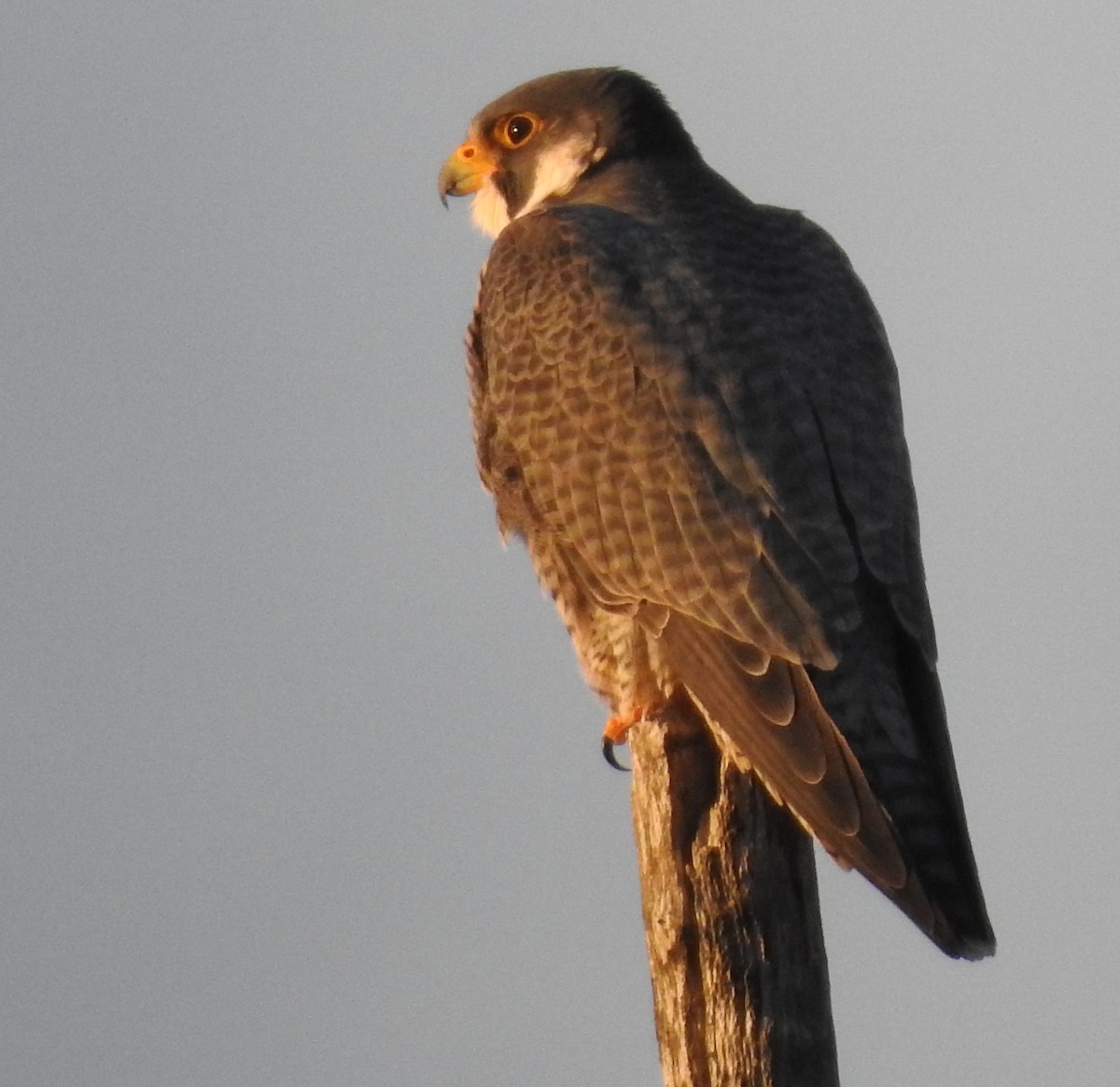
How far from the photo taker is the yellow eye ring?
23.9 feet

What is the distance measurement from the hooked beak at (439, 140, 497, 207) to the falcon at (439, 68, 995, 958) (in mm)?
891

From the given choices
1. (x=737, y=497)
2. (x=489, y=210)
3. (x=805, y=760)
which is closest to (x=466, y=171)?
(x=489, y=210)

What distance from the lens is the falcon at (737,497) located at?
493cm

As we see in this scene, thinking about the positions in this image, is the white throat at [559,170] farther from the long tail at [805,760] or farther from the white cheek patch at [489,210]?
the long tail at [805,760]

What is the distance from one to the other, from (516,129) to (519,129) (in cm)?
1

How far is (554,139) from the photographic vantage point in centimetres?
721

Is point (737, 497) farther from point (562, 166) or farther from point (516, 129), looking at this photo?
point (516, 129)

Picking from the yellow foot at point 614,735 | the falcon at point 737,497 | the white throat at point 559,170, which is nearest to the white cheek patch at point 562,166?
the white throat at point 559,170

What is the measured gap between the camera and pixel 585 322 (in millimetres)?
5875

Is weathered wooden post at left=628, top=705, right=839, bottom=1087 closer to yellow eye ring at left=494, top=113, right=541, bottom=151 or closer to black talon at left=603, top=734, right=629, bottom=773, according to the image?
black talon at left=603, top=734, right=629, bottom=773

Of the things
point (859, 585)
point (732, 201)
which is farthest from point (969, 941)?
point (732, 201)

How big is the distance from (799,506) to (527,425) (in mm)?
843

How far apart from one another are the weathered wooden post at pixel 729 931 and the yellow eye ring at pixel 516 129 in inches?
111

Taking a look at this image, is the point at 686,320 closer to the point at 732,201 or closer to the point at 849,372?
the point at 849,372
